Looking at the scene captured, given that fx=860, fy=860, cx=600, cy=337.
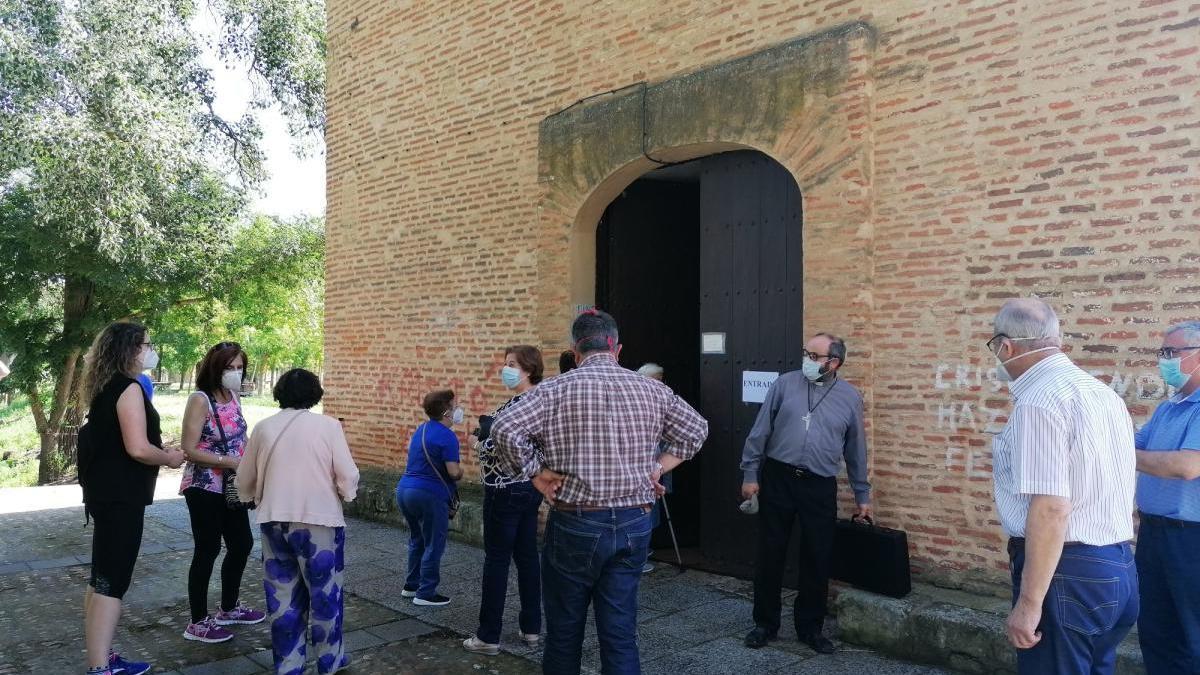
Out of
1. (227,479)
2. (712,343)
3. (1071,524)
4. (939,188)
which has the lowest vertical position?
(227,479)

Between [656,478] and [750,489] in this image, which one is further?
[750,489]

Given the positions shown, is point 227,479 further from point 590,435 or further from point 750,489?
point 750,489

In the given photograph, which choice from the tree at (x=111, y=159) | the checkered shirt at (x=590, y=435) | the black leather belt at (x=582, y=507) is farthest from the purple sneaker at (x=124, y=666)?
the tree at (x=111, y=159)

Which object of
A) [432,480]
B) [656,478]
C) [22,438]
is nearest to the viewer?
[656,478]

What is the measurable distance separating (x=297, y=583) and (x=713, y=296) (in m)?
3.95

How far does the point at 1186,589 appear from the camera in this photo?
140 inches

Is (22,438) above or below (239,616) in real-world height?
below

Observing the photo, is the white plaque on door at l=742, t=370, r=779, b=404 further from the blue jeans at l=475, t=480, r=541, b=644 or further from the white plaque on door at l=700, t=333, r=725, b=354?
the blue jeans at l=475, t=480, r=541, b=644

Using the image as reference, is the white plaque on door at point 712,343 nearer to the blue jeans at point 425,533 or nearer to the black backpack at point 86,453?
the blue jeans at point 425,533

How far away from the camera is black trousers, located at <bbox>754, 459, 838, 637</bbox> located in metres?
5.12

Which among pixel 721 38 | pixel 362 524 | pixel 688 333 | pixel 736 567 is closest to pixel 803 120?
pixel 721 38

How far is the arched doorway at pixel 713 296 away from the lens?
6.60m

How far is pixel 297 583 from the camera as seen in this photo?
4457 mm

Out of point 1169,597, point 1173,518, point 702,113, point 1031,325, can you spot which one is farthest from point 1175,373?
point 702,113
